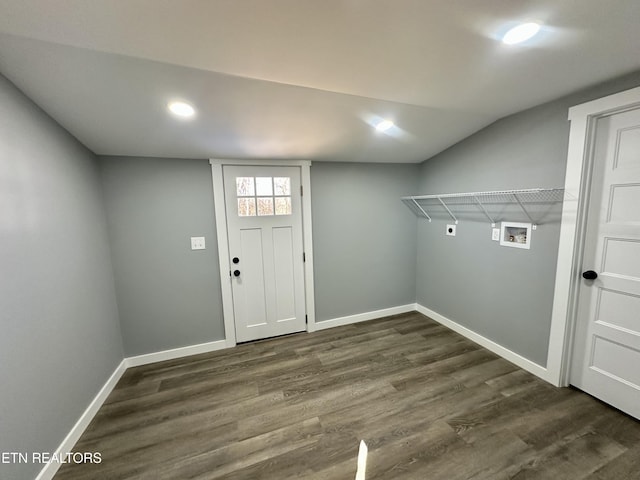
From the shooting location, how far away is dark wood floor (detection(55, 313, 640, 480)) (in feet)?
4.72

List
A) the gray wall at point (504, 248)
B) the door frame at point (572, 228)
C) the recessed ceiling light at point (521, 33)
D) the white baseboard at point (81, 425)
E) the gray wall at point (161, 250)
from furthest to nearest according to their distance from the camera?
the gray wall at point (161, 250) < the gray wall at point (504, 248) < the door frame at point (572, 228) < the white baseboard at point (81, 425) < the recessed ceiling light at point (521, 33)

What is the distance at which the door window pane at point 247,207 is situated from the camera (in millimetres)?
2645

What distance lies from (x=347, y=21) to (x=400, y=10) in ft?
0.77

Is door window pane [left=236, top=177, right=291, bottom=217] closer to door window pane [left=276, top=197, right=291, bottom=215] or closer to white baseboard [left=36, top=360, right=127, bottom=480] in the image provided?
door window pane [left=276, top=197, right=291, bottom=215]

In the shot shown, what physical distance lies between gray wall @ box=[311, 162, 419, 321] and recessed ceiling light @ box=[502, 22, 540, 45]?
1.81 m

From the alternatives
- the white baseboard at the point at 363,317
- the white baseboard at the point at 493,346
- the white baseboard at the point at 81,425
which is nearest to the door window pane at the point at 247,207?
the white baseboard at the point at 363,317

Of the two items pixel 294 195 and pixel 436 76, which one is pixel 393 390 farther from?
pixel 436 76

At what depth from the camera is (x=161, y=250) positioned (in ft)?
7.99

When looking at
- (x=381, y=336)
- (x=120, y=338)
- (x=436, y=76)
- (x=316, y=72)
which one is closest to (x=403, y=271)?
(x=381, y=336)

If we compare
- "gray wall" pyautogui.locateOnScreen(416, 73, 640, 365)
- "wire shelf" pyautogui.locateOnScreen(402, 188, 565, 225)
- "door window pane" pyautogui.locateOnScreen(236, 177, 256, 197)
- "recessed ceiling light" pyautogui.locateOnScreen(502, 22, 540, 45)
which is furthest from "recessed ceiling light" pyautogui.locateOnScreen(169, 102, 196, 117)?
"gray wall" pyautogui.locateOnScreen(416, 73, 640, 365)

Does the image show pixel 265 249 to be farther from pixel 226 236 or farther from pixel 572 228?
pixel 572 228

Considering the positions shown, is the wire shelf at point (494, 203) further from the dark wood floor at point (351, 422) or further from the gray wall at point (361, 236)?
the dark wood floor at point (351, 422)

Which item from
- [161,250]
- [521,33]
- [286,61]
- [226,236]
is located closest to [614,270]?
[521,33]

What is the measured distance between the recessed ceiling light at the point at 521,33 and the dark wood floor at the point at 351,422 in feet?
7.69
